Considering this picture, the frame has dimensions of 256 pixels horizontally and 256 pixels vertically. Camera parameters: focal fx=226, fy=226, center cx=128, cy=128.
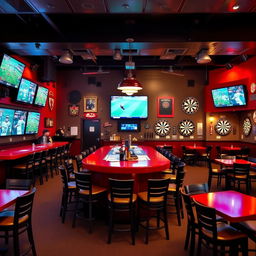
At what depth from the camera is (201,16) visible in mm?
5391

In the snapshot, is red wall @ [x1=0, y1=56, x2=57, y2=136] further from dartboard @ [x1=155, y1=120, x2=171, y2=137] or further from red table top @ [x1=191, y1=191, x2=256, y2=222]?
red table top @ [x1=191, y1=191, x2=256, y2=222]

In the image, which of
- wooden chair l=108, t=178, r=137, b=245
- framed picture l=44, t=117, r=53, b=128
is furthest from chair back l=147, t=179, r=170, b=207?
framed picture l=44, t=117, r=53, b=128

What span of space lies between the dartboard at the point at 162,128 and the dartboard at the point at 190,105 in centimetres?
111

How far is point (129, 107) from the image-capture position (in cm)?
1039

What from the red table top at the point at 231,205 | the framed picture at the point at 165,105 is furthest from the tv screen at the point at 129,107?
the red table top at the point at 231,205

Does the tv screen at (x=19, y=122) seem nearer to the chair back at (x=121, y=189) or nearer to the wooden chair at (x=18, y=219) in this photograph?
the wooden chair at (x=18, y=219)

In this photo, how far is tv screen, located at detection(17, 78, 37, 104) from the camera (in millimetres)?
6945

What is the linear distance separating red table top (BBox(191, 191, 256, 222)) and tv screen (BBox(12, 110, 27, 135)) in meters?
5.91

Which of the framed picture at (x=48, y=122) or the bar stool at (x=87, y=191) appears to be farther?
the framed picture at (x=48, y=122)

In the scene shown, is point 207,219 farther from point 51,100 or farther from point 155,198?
point 51,100

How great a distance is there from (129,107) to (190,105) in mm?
2886

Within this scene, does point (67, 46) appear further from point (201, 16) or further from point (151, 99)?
point (151, 99)

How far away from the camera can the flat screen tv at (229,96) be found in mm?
8344

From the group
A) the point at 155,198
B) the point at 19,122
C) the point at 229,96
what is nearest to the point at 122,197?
the point at 155,198
